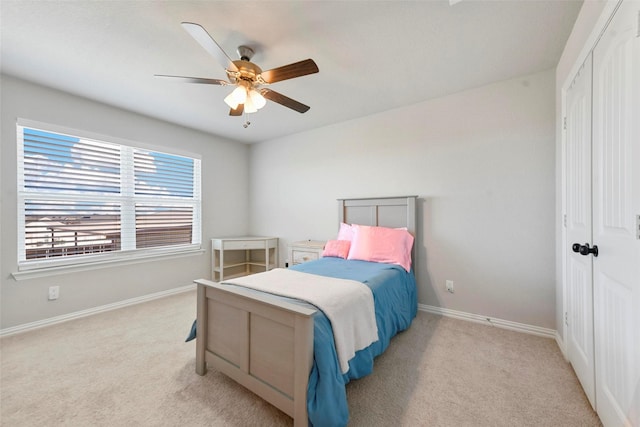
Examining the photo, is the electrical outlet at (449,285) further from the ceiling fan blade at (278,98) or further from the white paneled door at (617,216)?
the ceiling fan blade at (278,98)

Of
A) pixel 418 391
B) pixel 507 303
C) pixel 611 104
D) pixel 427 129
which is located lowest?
pixel 418 391

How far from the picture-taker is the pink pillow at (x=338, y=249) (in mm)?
2879

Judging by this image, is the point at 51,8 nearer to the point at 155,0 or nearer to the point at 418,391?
the point at 155,0

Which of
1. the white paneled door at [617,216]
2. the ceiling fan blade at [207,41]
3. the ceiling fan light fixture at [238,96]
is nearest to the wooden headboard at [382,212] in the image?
the white paneled door at [617,216]

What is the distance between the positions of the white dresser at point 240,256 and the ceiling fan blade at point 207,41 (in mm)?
2727

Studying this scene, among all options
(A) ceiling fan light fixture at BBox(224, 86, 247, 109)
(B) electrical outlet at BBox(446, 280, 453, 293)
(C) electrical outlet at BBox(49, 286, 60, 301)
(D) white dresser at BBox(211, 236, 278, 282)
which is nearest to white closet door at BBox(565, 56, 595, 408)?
(B) electrical outlet at BBox(446, 280, 453, 293)

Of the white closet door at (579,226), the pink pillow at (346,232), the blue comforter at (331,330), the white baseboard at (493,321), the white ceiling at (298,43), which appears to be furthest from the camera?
the pink pillow at (346,232)

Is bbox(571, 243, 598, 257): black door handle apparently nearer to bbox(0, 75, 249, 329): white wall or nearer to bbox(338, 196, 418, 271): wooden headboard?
bbox(338, 196, 418, 271): wooden headboard

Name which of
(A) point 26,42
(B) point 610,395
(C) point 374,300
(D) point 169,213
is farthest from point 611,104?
(D) point 169,213

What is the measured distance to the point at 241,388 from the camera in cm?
165

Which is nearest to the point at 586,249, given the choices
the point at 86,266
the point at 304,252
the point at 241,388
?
the point at 241,388

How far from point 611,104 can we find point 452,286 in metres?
2.02

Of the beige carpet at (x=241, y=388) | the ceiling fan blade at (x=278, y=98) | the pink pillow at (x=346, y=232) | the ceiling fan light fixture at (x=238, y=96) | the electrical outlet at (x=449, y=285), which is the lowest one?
the beige carpet at (x=241, y=388)

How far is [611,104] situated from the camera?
3.93 ft
